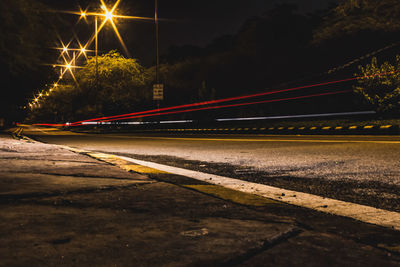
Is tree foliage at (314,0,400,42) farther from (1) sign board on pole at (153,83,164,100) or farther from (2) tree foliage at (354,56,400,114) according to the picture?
(1) sign board on pole at (153,83,164,100)

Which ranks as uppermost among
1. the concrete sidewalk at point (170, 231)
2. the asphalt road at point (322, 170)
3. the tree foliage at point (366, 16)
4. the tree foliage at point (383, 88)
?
the tree foliage at point (366, 16)

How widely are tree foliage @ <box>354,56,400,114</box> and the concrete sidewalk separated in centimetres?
1989

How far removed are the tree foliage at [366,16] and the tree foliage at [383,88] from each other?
1.99 m

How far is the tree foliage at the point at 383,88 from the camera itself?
21891 millimetres

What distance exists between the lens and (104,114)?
51.8 m

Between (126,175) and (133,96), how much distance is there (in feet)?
128

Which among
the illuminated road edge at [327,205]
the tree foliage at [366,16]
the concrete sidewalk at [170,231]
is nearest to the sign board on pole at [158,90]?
the tree foliage at [366,16]

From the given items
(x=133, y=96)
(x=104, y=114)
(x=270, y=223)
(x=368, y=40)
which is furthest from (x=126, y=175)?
(x=104, y=114)

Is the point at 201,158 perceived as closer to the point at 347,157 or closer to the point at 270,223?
the point at 347,157

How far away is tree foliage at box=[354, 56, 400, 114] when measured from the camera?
2189 cm

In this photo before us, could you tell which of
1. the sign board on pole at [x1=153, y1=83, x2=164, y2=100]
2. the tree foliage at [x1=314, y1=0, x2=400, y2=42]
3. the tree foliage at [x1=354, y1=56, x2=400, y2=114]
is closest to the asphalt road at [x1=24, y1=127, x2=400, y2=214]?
the tree foliage at [x1=354, y1=56, x2=400, y2=114]

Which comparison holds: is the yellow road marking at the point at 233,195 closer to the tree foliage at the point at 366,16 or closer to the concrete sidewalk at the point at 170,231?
the concrete sidewalk at the point at 170,231

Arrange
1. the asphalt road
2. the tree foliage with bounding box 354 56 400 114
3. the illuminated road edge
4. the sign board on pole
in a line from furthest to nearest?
the sign board on pole, the tree foliage with bounding box 354 56 400 114, the asphalt road, the illuminated road edge

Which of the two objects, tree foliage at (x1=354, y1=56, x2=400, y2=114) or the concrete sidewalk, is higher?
tree foliage at (x1=354, y1=56, x2=400, y2=114)
